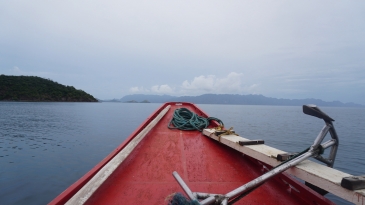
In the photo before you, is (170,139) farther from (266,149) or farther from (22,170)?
(22,170)

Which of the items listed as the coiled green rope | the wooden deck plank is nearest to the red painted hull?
the wooden deck plank

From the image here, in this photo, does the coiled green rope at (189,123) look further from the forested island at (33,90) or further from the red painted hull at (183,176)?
the forested island at (33,90)

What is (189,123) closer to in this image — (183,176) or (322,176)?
(183,176)

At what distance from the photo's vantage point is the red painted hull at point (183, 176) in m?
2.08

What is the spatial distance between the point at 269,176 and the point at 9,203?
21.8 ft

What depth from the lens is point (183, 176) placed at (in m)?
2.56

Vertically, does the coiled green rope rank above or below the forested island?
below

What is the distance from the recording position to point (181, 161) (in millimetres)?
2961

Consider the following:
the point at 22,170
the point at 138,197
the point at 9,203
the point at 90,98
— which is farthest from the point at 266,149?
the point at 90,98

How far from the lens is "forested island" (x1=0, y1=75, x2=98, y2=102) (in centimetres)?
8206

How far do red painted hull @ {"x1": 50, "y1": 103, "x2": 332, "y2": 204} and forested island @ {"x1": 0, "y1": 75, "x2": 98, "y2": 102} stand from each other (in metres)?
104

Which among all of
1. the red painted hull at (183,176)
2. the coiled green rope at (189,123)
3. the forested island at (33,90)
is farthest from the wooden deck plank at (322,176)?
the forested island at (33,90)

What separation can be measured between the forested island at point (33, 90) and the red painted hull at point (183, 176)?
103780 millimetres

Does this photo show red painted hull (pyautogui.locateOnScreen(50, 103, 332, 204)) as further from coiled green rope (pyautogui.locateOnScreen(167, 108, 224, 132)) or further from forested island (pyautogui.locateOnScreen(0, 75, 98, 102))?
forested island (pyautogui.locateOnScreen(0, 75, 98, 102))
